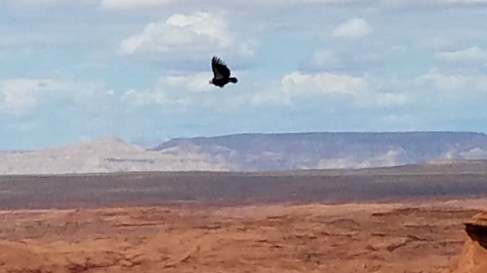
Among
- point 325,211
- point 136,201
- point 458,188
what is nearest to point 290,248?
point 325,211

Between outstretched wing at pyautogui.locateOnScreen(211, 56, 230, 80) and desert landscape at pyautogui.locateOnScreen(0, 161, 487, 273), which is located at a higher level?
desert landscape at pyautogui.locateOnScreen(0, 161, 487, 273)

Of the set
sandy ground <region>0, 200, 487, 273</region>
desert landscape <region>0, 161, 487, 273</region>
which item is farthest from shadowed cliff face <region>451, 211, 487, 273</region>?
sandy ground <region>0, 200, 487, 273</region>

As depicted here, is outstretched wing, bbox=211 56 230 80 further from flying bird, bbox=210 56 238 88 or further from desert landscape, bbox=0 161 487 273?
desert landscape, bbox=0 161 487 273

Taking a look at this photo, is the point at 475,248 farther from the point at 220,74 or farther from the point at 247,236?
the point at 247,236

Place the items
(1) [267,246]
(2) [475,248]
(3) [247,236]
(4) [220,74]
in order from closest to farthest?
(2) [475,248] < (4) [220,74] < (1) [267,246] < (3) [247,236]

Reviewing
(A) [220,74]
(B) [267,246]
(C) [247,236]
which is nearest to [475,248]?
(A) [220,74]

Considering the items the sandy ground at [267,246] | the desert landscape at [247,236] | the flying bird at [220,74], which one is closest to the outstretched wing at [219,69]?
the flying bird at [220,74]

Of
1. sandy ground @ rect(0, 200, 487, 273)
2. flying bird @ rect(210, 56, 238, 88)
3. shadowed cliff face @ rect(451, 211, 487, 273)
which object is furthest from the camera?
sandy ground @ rect(0, 200, 487, 273)
